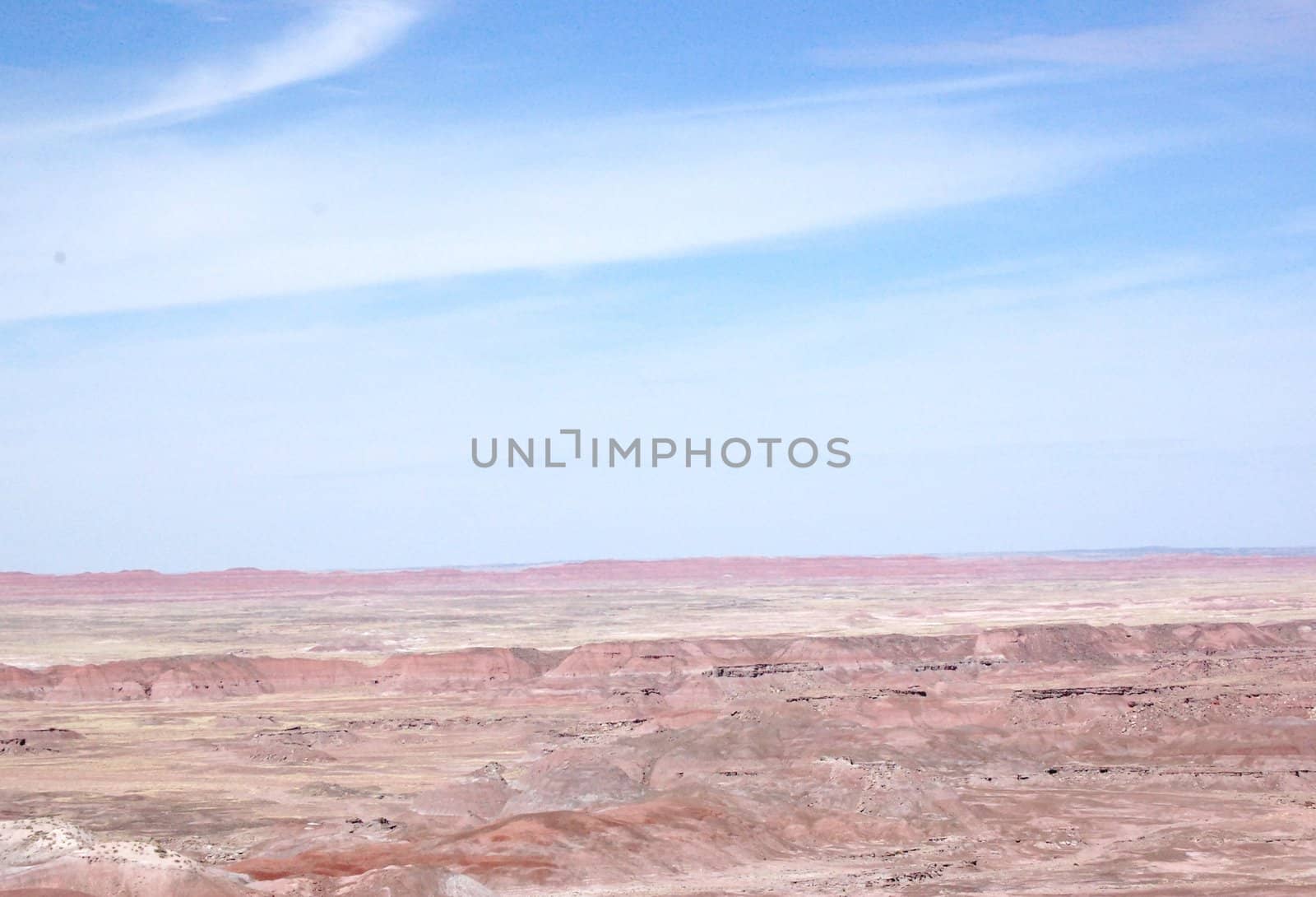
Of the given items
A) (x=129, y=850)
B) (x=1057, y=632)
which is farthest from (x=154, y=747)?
→ (x=1057, y=632)

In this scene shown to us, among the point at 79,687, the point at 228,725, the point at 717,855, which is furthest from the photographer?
the point at 79,687

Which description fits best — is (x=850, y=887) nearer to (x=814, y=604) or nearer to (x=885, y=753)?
(x=885, y=753)

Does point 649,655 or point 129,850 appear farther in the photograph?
point 649,655

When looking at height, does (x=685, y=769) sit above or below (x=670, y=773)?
above

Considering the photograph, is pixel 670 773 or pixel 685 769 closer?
pixel 670 773
